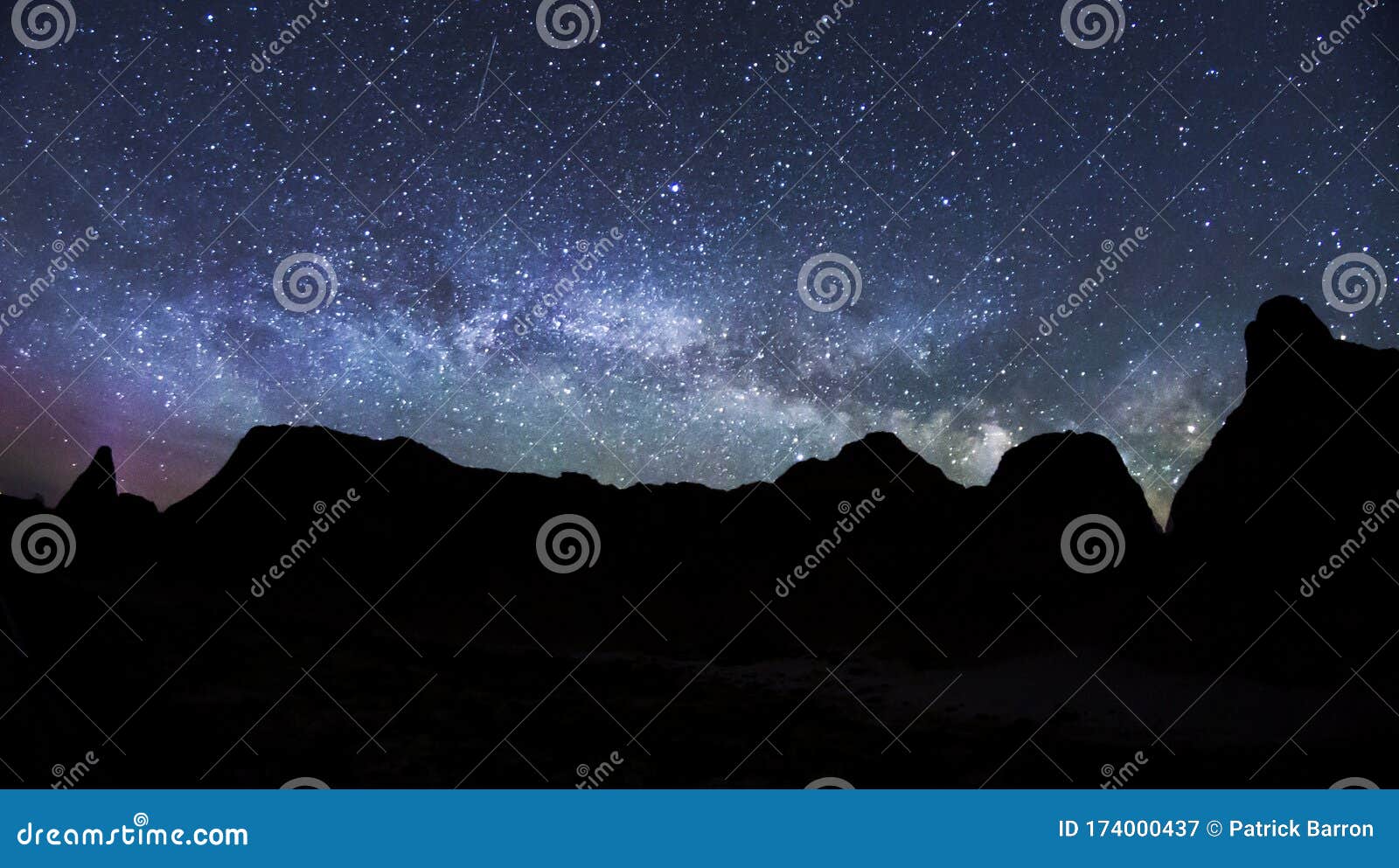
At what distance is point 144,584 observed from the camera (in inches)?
906

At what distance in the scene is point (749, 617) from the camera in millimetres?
26406

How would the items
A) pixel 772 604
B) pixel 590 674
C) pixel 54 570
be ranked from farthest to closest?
pixel 772 604, pixel 590 674, pixel 54 570

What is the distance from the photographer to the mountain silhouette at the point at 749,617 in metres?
11.9

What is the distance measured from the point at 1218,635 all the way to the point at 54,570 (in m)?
27.3

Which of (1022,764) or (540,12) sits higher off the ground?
(540,12)

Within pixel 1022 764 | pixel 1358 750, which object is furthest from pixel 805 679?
pixel 1358 750

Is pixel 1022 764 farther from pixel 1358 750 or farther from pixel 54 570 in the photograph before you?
pixel 54 570

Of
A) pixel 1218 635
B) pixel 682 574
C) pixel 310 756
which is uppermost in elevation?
pixel 1218 635

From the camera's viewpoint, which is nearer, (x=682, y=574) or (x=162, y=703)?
(x=162, y=703)

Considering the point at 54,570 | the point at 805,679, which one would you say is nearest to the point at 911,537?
the point at 805,679

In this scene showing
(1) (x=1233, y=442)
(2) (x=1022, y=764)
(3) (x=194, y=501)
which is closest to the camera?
(2) (x=1022, y=764)

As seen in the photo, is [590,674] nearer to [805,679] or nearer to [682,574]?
[805,679]

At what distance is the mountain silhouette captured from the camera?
1188 cm

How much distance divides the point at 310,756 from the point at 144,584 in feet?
54.6
